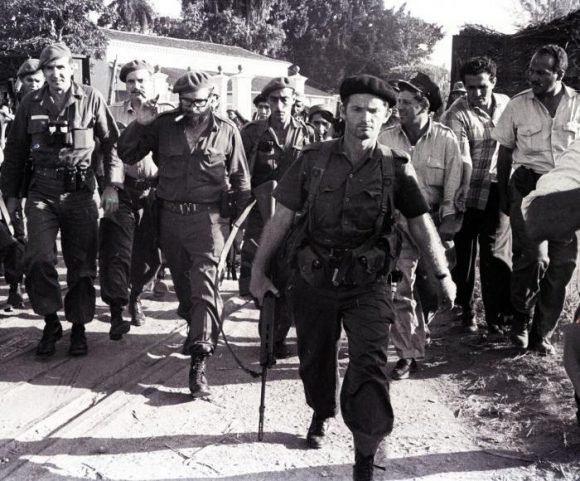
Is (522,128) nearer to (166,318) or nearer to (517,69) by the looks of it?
(166,318)

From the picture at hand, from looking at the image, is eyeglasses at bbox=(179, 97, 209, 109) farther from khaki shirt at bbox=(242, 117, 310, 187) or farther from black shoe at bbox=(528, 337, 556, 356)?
black shoe at bbox=(528, 337, 556, 356)

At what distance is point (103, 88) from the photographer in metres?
39.1

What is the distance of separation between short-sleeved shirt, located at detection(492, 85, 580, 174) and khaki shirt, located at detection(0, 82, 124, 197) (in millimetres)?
3299

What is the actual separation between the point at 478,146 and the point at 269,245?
10.5 ft

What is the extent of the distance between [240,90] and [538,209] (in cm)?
3408

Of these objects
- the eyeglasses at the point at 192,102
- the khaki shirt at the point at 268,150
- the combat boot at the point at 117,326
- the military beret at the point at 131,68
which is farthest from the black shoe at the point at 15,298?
the eyeglasses at the point at 192,102


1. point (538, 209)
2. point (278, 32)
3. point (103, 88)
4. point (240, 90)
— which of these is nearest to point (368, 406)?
point (538, 209)

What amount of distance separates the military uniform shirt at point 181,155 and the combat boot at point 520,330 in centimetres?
269

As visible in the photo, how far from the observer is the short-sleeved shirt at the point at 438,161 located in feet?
17.8

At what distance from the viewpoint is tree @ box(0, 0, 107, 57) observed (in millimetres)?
28297

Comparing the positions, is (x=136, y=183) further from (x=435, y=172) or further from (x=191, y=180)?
(x=435, y=172)

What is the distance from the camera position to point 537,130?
567cm

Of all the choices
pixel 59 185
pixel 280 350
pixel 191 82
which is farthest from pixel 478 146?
pixel 59 185

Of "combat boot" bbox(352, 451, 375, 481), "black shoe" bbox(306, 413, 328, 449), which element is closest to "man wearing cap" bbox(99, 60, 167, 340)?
"black shoe" bbox(306, 413, 328, 449)
